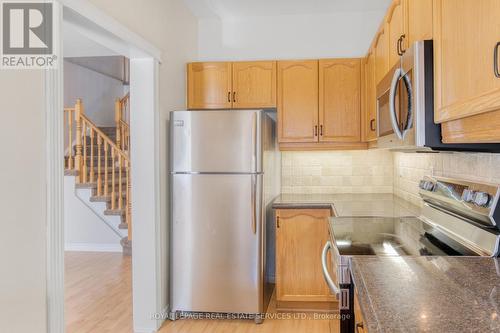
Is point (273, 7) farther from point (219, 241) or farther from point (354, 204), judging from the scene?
point (219, 241)

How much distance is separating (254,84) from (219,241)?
140cm

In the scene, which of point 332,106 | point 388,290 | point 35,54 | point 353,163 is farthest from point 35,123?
point 353,163

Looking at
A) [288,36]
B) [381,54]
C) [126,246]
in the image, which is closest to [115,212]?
[126,246]

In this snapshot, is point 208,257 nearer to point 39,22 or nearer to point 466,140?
point 39,22

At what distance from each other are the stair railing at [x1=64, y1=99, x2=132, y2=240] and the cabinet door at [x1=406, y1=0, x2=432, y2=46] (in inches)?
156

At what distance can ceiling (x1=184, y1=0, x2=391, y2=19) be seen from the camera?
3.31m

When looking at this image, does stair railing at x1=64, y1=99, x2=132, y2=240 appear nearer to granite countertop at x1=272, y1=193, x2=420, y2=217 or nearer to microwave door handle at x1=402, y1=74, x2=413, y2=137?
granite countertop at x1=272, y1=193, x2=420, y2=217

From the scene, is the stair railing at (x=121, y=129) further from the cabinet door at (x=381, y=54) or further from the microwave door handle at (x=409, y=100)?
the microwave door handle at (x=409, y=100)

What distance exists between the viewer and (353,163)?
3.68 meters

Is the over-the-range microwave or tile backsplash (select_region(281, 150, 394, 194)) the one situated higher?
the over-the-range microwave

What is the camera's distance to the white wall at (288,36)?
356 centimetres

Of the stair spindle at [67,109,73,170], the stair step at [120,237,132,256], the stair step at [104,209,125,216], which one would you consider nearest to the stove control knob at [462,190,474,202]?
the stair step at [120,237,132,256]

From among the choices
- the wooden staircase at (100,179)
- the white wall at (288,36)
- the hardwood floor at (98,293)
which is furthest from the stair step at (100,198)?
the white wall at (288,36)

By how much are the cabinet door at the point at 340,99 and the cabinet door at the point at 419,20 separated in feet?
4.92
